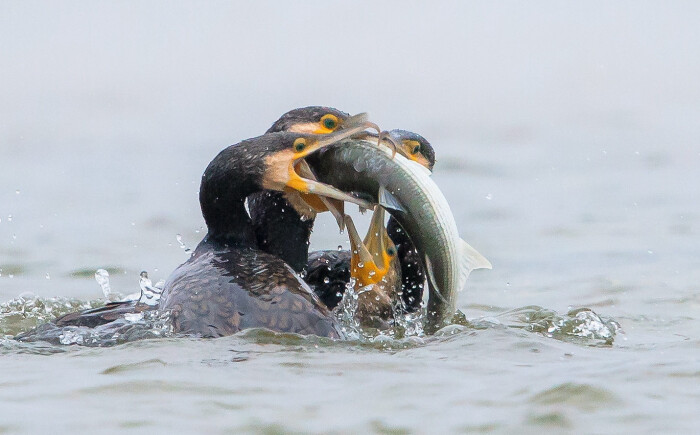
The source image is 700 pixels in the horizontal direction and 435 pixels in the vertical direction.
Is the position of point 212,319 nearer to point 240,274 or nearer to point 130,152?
point 240,274

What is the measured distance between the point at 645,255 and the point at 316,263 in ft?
10.7

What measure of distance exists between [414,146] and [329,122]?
547 mm

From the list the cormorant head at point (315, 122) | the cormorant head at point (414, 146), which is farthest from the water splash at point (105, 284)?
the cormorant head at point (414, 146)

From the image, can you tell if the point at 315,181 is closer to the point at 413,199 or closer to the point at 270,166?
the point at 270,166

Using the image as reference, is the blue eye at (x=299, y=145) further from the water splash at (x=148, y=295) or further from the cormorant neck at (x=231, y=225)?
the water splash at (x=148, y=295)

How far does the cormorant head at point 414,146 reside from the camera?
8.70 meters

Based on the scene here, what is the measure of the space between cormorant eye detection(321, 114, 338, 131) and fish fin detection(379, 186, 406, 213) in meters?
0.79

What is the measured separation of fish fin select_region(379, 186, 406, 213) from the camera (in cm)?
785

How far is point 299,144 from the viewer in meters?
7.91

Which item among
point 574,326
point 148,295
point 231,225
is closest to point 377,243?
point 231,225

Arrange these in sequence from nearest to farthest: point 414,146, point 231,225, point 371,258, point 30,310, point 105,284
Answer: point 231,225
point 371,258
point 414,146
point 30,310
point 105,284

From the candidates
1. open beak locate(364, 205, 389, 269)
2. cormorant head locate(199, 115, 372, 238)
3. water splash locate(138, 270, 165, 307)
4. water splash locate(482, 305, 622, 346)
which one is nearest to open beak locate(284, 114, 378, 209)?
cormorant head locate(199, 115, 372, 238)

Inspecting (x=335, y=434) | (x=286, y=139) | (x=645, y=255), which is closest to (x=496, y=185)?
(x=645, y=255)

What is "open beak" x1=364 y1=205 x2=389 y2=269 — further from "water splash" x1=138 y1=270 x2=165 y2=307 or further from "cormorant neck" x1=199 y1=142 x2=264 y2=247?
"water splash" x1=138 y1=270 x2=165 y2=307
